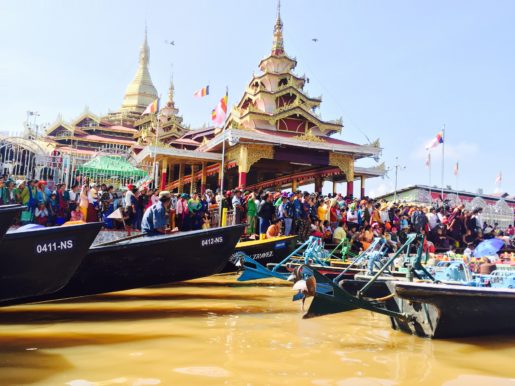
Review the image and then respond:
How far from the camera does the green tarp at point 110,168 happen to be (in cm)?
1977

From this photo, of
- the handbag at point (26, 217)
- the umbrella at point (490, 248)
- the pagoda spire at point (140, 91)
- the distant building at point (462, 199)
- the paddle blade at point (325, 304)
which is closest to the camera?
the paddle blade at point (325, 304)

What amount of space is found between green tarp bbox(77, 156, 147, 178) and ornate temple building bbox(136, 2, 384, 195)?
0.98 meters

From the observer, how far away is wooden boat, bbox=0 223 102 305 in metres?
4.88

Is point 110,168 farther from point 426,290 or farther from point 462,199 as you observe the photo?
point 462,199

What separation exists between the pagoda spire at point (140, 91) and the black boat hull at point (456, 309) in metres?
43.8

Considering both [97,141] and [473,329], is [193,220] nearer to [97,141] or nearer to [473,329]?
[473,329]

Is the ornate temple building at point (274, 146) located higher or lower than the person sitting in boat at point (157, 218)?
higher

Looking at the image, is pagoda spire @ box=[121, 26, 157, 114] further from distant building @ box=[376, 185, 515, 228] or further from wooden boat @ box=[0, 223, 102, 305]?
wooden boat @ box=[0, 223, 102, 305]

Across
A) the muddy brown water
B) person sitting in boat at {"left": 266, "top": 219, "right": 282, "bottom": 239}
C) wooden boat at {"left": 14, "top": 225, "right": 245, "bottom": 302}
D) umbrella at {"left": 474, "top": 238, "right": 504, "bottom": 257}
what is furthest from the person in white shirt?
wooden boat at {"left": 14, "top": 225, "right": 245, "bottom": 302}

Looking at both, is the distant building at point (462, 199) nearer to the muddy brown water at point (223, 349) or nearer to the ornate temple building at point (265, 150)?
the ornate temple building at point (265, 150)

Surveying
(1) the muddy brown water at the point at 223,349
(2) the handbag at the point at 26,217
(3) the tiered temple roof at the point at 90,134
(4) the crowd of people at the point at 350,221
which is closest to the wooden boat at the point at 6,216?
(1) the muddy brown water at the point at 223,349

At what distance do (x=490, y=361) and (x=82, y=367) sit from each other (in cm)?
Result: 348

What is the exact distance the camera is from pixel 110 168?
20.4m

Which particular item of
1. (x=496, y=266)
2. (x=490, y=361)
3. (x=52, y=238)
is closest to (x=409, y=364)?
(x=490, y=361)
